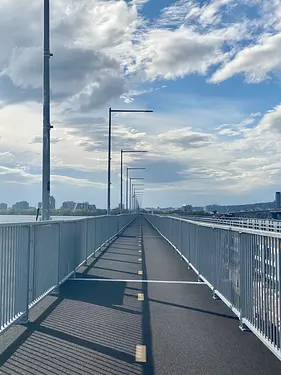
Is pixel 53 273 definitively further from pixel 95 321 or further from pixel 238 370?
pixel 238 370

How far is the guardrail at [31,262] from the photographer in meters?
6.96

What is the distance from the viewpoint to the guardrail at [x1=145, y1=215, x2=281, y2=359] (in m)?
6.21

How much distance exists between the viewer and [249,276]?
24.5 ft

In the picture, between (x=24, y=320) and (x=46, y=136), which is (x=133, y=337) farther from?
(x=46, y=136)

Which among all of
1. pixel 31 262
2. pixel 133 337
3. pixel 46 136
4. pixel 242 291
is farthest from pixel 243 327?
pixel 46 136

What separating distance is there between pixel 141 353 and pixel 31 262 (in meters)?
2.86

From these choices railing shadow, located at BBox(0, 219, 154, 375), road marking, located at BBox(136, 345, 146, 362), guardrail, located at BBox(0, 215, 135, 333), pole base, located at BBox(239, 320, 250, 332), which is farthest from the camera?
pole base, located at BBox(239, 320, 250, 332)

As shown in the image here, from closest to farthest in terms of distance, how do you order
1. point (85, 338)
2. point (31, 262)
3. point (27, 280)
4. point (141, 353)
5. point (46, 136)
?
point (141, 353), point (85, 338), point (27, 280), point (31, 262), point (46, 136)

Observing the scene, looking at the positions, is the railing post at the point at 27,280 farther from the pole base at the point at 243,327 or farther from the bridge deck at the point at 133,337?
the pole base at the point at 243,327

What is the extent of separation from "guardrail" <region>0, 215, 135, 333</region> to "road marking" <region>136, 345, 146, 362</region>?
1.82 metres

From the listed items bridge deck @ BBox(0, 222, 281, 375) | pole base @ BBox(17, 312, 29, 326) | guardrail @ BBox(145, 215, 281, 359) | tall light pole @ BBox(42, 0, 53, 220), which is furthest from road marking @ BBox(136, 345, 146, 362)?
tall light pole @ BBox(42, 0, 53, 220)

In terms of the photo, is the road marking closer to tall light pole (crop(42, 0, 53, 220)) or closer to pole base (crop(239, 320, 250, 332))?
pole base (crop(239, 320, 250, 332))

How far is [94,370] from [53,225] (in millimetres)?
5096

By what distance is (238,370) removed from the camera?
5.83m
